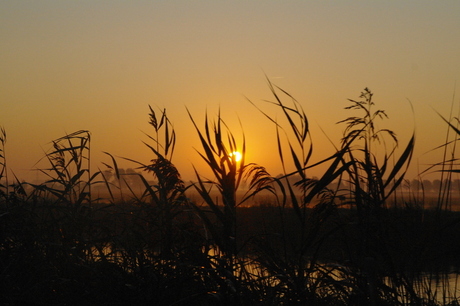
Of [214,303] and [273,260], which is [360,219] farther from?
[214,303]

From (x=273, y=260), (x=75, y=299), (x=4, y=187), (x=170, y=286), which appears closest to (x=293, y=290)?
(x=273, y=260)

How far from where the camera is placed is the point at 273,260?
12.1 ft

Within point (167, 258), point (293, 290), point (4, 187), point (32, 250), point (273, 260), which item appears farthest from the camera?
point (4, 187)

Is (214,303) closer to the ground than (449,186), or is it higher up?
closer to the ground

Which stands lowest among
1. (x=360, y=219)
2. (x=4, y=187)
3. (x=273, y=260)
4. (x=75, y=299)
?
(x=75, y=299)

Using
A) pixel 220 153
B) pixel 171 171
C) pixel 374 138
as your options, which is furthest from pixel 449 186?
pixel 171 171

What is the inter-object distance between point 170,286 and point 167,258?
0.92ft

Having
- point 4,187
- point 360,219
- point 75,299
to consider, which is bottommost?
point 75,299

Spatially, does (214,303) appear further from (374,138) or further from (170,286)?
(374,138)

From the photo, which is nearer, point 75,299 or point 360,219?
point 360,219

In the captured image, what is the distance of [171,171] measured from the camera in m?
4.09

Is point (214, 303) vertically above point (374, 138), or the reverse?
point (374, 138)

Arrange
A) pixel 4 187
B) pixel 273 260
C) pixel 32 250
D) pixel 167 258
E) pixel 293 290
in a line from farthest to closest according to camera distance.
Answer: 1. pixel 4 187
2. pixel 32 250
3. pixel 167 258
4. pixel 273 260
5. pixel 293 290

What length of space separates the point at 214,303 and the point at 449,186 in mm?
1868
